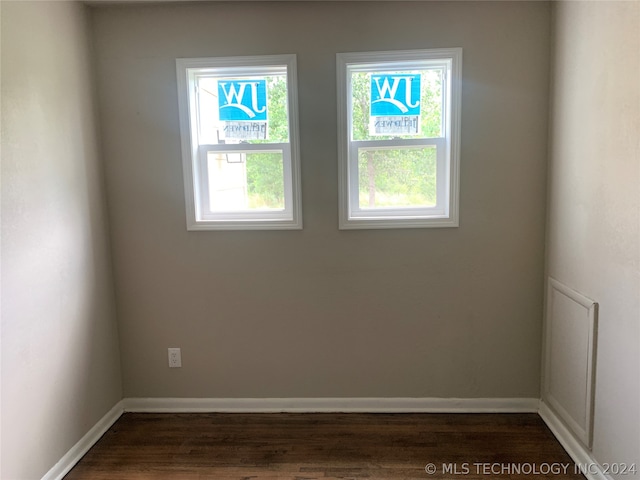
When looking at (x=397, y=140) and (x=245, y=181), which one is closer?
(x=397, y=140)

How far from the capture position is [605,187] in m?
1.87

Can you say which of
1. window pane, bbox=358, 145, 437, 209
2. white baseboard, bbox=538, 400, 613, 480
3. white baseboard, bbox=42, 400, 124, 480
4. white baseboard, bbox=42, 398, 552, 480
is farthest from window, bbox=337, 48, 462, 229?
white baseboard, bbox=42, 400, 124, 480

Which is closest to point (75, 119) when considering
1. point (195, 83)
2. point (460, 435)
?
point (195, 83)

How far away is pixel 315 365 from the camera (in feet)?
8.64

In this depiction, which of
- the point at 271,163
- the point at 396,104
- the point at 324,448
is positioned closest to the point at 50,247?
the point at 271,163

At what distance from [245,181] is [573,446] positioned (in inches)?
89.4

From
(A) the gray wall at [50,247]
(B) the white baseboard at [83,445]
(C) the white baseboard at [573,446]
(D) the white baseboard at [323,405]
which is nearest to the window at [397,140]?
(D) the white baseboard at [323,405]

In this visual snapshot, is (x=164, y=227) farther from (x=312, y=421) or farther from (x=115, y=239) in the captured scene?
(x=312, y=421)

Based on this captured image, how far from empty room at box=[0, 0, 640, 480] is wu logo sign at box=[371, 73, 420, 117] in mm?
13

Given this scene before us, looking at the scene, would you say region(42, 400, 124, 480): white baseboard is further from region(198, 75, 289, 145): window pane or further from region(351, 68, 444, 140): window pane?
region(351, 68, 444, 140): window pane

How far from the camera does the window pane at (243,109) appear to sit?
2508 millimetres

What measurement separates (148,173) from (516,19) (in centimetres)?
222

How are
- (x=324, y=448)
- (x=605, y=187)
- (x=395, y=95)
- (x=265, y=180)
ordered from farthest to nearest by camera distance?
(x=265, y=180), (x=395, y=95), (x=324, y=448), (x=605, y=187)

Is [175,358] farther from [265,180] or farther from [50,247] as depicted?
[265,180]
